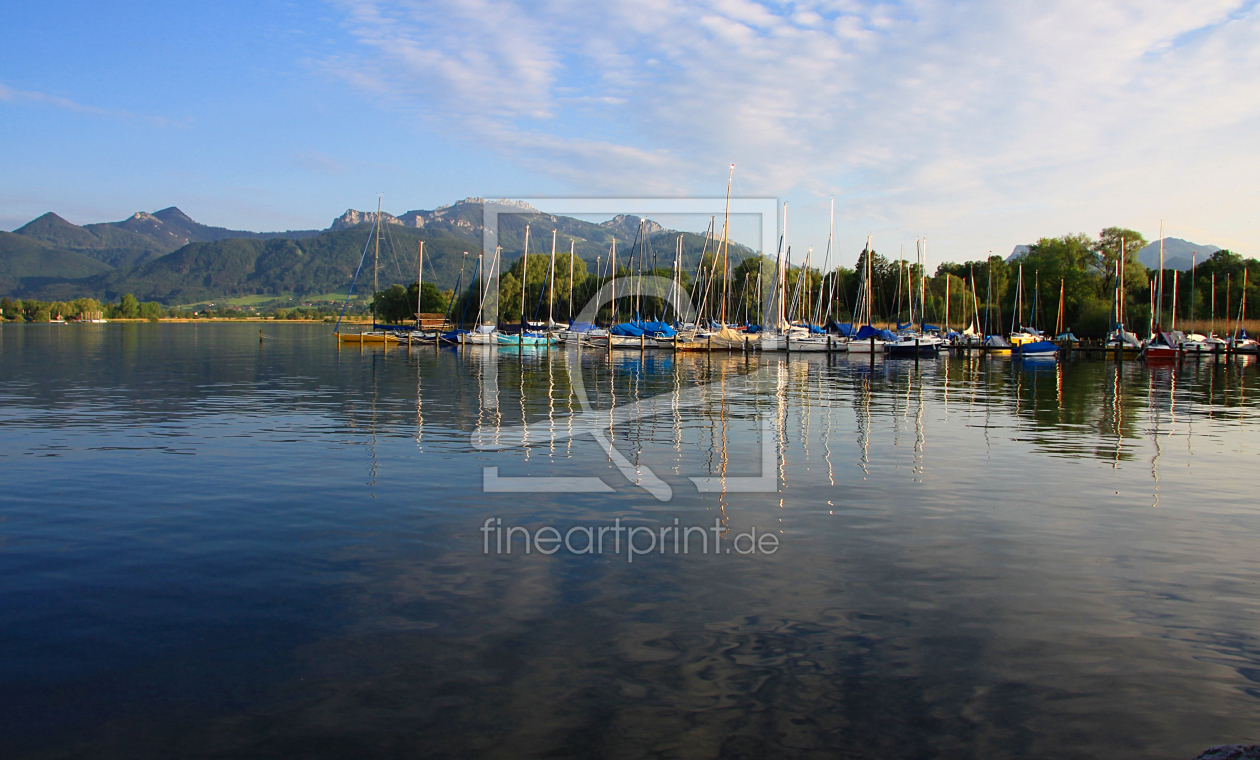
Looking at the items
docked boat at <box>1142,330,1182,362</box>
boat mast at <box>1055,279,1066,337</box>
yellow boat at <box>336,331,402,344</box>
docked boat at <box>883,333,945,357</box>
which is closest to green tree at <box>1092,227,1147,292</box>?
boat mast at <box>1055,279,1066,337</box>

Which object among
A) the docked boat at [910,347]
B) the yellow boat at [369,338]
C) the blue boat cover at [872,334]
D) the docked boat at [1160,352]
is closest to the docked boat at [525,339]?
the yellow boat at [369,338]

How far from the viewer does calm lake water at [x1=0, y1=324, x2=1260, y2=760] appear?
22.5ft

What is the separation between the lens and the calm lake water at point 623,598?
6.85 metres

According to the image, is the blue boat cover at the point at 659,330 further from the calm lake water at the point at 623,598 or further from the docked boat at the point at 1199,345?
the calm lake water at the point at 623,598

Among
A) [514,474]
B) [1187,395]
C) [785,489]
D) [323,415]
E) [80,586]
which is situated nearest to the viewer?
[80,586]

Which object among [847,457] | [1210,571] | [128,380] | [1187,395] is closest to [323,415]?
[847,457]

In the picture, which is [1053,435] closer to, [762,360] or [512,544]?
[512,544]

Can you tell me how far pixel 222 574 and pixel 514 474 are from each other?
781cm

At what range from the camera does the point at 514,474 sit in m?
17.9

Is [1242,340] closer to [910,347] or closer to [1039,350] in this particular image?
[1039,350]

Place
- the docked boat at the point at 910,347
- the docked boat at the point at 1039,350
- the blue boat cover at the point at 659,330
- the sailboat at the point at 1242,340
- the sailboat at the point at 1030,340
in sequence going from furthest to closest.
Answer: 1. the blue boat cover at the point at 659,330
2. the sailboat at the point at 1242,340
3. the docked boat at the point at 910,347
4. the sailboat at the point at 1030,340
5. the docked boat at the point at 1039,350

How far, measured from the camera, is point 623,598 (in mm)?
9812

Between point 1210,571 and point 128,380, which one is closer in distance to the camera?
point 1210,571
